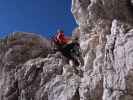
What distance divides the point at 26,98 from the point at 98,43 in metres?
7.40

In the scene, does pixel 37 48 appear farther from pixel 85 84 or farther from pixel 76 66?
pixel 85 84

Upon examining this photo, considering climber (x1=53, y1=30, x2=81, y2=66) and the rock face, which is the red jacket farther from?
the rock face

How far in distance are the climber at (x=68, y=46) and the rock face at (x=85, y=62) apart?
2.67 ft

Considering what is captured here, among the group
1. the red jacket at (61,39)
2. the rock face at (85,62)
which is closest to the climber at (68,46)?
the red jacket at (61,39)

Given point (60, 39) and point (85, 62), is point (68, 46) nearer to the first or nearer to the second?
point (60, 39)

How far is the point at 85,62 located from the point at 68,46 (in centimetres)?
776

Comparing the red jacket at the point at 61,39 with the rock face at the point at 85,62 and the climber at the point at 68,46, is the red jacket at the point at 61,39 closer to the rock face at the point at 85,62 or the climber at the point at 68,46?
the climber at the point at 68,46

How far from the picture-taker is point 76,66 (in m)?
25.8

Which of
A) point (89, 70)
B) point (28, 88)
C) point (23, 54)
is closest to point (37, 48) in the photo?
point (23, 54)

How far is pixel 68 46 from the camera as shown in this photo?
29859 mm

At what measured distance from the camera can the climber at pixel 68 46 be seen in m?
27.8

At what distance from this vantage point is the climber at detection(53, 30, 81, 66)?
1094 inches

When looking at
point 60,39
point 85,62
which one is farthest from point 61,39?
point 85,62

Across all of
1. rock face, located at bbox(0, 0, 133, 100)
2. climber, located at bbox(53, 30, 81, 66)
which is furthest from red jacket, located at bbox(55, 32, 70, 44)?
rock face, located at bbox(0, 0, 133, 100)
